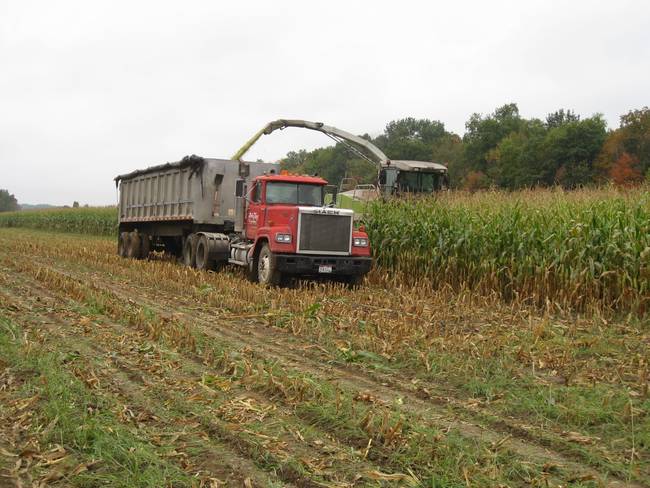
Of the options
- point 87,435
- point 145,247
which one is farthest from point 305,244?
point 145,247

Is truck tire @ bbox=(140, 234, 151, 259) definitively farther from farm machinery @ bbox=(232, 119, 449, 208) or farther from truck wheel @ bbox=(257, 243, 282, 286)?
truck wheel @ bbox=(257, 243, 282, 286)

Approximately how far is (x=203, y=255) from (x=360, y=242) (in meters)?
4.76

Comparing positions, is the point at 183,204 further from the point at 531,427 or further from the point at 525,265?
the point at 531,427

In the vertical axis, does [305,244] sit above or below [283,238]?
below

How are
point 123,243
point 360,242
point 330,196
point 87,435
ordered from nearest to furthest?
1. point 87,435
2. point 360,242
3. point 330,196
4. point 123,243

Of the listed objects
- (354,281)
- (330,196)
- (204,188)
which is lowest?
(354,281)

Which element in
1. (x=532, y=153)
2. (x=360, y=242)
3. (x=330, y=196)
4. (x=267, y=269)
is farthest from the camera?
(x=532, y=153)

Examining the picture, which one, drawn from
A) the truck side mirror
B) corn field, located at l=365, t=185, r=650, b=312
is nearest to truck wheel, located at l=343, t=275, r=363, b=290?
corn field, located at l=365, t=185, r=650, b=312

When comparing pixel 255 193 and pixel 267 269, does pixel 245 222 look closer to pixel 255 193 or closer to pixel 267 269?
pixel 255 193

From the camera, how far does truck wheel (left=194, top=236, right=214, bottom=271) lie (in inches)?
632

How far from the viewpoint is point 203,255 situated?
16.5 meters

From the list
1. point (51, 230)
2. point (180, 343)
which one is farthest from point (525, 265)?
point (51, 230)

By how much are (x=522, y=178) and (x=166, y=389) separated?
43592 millimetres

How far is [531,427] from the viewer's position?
514 cm
